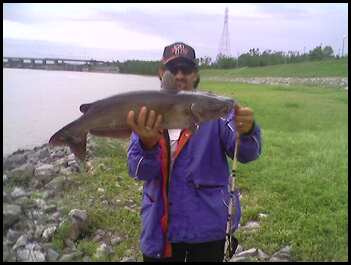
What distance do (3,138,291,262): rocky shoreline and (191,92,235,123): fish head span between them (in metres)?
2.38

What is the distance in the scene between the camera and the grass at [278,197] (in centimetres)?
556

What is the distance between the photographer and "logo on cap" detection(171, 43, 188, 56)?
3.61 m

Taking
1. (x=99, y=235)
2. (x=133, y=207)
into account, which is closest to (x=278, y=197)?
(x=133, y=207)

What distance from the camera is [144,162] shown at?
10.8ft

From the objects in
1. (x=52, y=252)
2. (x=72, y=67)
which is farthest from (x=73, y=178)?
(x=72, y=67)

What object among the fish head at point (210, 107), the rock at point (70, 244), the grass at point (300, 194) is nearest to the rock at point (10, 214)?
the rock at point (70, 244)

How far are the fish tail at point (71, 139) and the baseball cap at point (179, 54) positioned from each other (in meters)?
0.84

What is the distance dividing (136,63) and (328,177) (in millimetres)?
62786

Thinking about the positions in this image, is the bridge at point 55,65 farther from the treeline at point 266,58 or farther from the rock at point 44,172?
the rock at point 44,172

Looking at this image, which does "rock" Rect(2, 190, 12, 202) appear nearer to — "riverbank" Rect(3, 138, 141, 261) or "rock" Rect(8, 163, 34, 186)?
"riverbank" Rect(3, 138, 141, 261)

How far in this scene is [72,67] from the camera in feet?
262

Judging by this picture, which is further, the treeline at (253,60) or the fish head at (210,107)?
the treeline at (253,60)

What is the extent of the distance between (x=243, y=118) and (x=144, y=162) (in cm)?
73

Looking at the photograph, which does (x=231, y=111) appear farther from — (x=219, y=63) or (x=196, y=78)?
(x=219, y=63)
